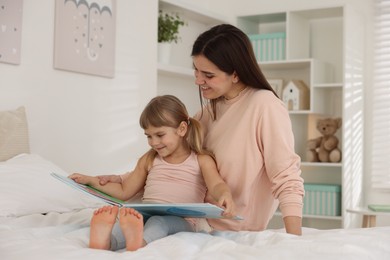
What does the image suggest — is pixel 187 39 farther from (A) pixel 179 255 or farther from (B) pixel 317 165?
(A) pixel 179 255

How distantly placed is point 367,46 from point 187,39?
4.00 feet

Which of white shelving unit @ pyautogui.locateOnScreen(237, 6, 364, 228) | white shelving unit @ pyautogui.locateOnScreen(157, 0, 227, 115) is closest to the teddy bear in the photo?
white shelving unit @ pyautogui.locateOnScreen(237, 6, 364, 228)

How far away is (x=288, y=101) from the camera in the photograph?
14.0 feet

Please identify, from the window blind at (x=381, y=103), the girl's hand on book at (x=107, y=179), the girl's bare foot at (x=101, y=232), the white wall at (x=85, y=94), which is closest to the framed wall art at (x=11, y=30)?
the white wall at (x=85, y=94)

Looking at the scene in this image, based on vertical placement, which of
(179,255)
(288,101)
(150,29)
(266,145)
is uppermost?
(150,29)

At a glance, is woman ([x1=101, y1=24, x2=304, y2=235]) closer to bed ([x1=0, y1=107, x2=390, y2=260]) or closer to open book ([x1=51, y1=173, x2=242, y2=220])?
bed ([x1=0, y1=107, x2=390, y2=260])

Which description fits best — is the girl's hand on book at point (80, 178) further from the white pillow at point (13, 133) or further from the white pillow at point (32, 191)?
the white pillow at point (13, 133)

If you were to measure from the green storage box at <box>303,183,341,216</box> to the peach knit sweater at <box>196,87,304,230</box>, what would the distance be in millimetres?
2087

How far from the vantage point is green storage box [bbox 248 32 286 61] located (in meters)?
4.31

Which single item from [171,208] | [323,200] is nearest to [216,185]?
[171,208]

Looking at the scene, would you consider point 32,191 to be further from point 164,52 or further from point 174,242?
point 164,52

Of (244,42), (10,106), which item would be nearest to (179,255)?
(244,42)

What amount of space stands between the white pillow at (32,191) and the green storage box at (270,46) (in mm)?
2257

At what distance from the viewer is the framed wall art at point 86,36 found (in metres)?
3.00
